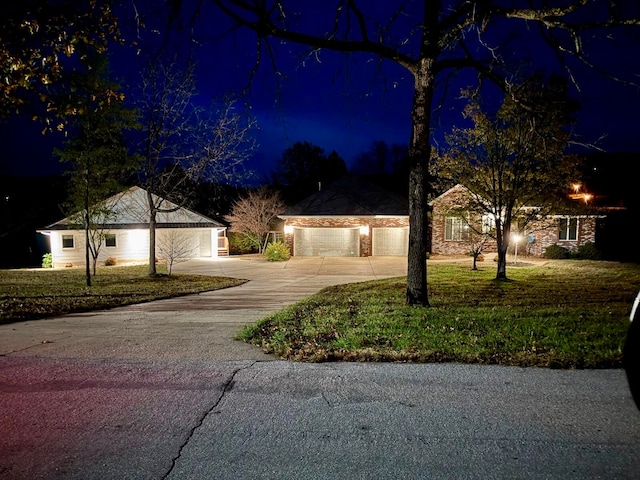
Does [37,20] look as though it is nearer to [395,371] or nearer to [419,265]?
[395,371]

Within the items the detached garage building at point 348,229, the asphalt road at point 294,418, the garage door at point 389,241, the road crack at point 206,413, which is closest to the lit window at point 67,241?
the detached garage building at point 348,229

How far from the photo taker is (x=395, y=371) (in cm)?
489

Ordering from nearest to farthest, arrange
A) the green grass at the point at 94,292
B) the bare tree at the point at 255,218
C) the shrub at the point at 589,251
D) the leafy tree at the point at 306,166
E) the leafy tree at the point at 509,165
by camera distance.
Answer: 1. the green grass at the point at 94,292
2. the leafy tree at the point at 509,165
3. the shrub at the point at 589,251
4. the bare tree at the point at 255,218
5. the leafy tree at the point at 306,166

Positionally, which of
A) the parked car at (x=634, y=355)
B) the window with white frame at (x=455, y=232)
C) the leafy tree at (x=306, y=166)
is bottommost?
the parked car at (x=634, y=355)

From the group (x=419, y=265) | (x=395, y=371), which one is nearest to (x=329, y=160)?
(x=419, y=265)

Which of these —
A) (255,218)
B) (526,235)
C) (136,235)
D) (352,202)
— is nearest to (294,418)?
(526,235)

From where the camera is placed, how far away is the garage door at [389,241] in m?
30.3

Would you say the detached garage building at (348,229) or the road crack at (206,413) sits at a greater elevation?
the detached garage building at (348,229)

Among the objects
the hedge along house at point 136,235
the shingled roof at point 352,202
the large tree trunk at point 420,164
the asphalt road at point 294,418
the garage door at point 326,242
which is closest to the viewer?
the asphalt road at point 294,418

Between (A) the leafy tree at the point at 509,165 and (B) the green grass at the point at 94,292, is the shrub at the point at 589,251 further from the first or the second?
(B) the green grass at the point at 94,292

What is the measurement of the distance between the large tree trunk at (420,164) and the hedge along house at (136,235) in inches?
943

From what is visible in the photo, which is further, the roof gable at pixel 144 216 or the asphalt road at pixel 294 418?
the roof gable at pixel 144 216

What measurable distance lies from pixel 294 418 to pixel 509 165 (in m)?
15.4

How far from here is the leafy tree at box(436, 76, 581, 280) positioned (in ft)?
50.6
